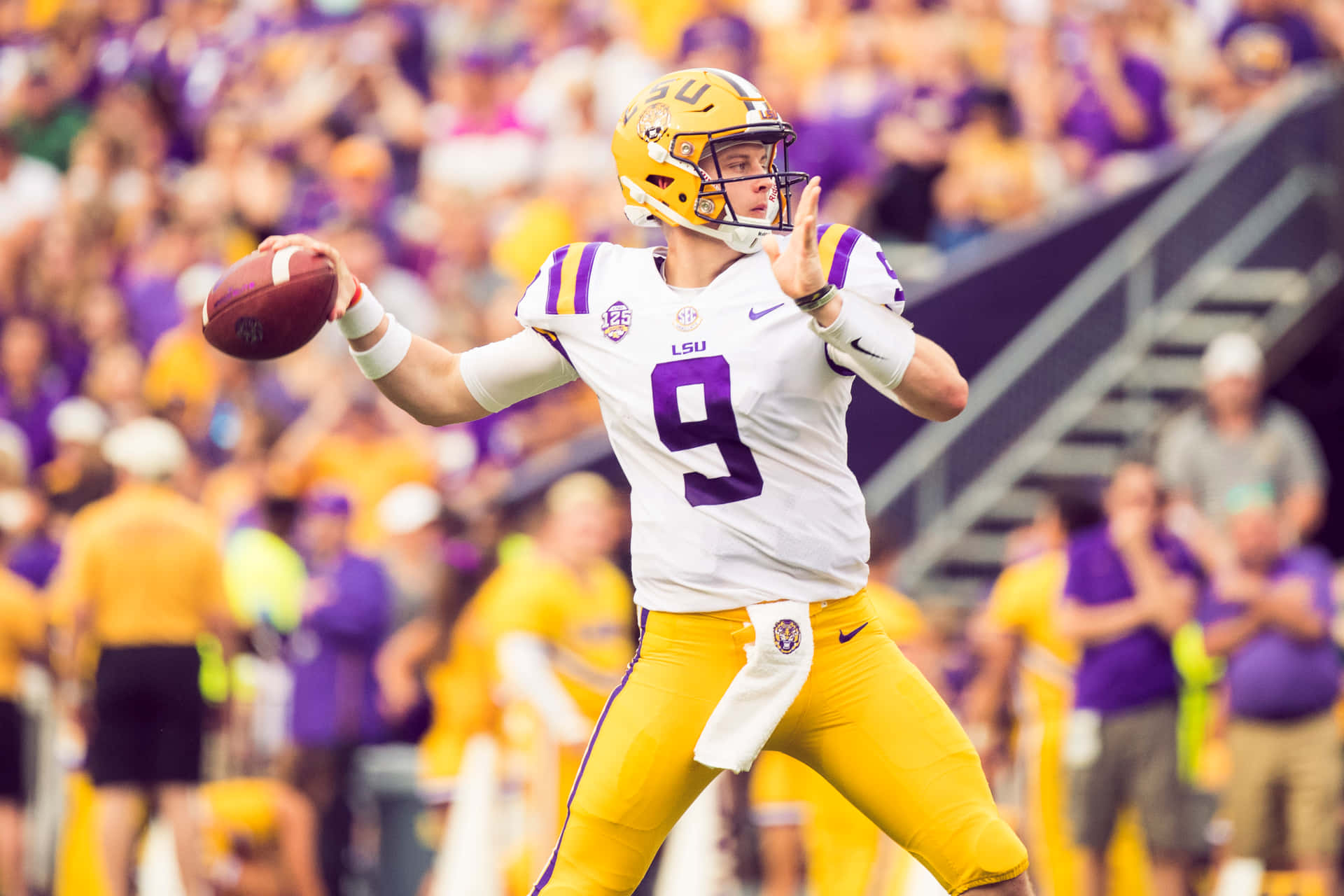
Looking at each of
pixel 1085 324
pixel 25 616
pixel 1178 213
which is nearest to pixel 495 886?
pixel 25 616

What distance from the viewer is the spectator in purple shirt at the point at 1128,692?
25.8 feet

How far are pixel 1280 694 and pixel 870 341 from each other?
4.60 m

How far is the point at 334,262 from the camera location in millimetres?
4367

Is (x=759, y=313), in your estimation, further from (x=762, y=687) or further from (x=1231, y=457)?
(x=1231, y=457)

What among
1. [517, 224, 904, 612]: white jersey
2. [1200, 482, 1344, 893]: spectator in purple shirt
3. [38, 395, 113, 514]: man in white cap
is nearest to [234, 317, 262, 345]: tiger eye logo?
[517, 224, 904, 612]: white jersey

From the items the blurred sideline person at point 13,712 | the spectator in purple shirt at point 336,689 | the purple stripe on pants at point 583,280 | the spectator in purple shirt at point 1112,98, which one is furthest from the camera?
the spectator in purple shirt at point 1112,98

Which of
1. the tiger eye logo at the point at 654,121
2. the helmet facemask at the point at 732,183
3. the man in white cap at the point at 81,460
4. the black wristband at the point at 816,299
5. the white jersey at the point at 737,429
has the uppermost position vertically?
the tiger eye logo at the point at 654,121

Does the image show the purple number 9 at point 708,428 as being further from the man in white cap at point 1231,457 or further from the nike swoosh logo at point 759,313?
the man in white cap at point 1231,457

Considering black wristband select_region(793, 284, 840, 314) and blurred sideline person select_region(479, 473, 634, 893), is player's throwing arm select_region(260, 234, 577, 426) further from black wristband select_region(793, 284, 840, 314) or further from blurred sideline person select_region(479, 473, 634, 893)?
blurred sideline person select_region(479, 473, 634, 893)

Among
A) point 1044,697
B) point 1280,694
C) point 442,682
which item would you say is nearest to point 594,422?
point 442,682

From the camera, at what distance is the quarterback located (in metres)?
4.02

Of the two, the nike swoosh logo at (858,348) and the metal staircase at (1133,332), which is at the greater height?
the nike swoosh logo at (858,348)

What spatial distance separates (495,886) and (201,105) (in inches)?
316

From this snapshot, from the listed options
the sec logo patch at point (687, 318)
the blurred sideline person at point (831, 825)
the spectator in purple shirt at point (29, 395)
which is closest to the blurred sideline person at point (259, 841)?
the blurred sideline person at point (831, 825)
